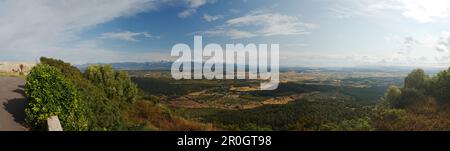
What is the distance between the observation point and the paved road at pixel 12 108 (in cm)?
1084

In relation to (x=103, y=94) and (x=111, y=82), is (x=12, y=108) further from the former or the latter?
(x=111, y=82)

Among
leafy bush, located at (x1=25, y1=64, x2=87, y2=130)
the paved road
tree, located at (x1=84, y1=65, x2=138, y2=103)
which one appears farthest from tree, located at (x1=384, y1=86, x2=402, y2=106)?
the paved road

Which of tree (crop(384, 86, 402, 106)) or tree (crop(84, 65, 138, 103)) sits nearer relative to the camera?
tree (crop(84, 65, 138, 103))

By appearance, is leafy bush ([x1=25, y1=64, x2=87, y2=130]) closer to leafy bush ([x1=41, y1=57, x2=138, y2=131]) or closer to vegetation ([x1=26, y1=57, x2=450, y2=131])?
vegetation ([x1=26, y1=57, x2=450, y2=131])

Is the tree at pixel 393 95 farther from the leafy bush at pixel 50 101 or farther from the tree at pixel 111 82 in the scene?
the leafy bush at pixel 50 101

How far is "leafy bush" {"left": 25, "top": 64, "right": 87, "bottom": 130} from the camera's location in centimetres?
1088

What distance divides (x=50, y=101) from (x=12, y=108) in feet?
7.69

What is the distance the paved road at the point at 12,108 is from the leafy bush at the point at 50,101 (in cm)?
47

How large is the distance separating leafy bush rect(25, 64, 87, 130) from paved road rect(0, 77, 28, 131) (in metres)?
0.47
